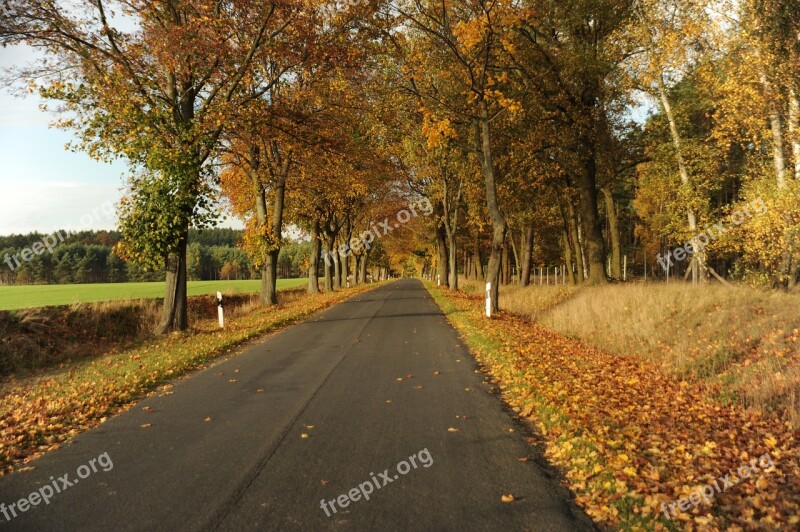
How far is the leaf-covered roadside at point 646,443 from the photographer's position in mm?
3770

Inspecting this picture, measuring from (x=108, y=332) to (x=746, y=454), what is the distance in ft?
59.7

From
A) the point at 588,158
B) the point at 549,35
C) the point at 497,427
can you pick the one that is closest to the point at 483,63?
the point at 549,35

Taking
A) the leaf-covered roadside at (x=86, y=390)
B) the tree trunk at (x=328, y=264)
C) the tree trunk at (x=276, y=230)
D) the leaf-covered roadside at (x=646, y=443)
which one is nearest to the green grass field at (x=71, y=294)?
the tree trunk at (x=328, y=264)

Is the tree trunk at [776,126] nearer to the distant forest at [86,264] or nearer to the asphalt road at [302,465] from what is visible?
the asphalt road at [302,465]

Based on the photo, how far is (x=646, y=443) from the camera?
17.0 ft

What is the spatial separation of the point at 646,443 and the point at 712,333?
5.37m

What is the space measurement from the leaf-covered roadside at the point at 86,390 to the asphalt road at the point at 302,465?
0.42 meters

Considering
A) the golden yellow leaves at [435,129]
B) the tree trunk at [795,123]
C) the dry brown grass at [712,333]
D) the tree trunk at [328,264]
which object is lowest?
the dry brown grass at [712,333]

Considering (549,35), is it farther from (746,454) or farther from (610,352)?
(746,454)

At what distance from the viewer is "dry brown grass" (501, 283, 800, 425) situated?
6.84m

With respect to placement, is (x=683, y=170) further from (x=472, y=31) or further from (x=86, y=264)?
(x=86, y=264)

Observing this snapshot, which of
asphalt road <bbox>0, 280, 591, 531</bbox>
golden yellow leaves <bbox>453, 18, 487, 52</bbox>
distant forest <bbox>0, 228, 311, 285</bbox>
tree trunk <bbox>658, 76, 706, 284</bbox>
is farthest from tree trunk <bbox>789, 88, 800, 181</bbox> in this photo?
distant forest <bbox>0, 228, 311, 285</bbox>

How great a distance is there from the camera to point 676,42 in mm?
16312

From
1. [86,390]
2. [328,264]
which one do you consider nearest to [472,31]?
[86,390]
